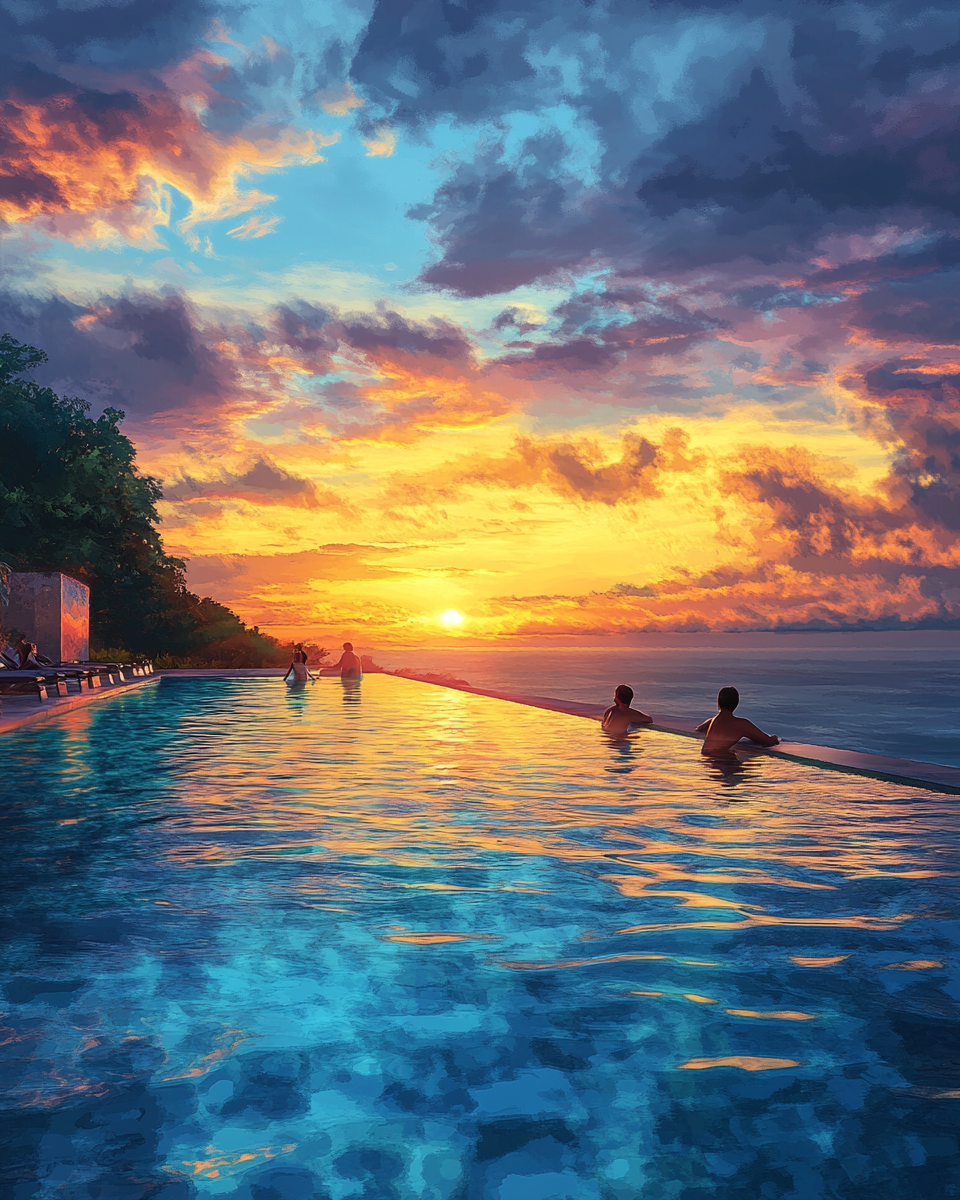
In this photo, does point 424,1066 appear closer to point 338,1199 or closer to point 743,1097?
point 338,1199

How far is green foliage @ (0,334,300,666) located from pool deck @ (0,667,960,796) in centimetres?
1333

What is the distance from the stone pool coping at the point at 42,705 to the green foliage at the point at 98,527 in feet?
48.7

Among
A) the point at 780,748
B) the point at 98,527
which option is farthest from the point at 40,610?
the point at 780,748

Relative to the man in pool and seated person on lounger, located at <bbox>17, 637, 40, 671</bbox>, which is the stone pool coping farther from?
the man in pool

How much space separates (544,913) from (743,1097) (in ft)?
8.79

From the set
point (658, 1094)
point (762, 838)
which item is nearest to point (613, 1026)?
point (658, 1094)

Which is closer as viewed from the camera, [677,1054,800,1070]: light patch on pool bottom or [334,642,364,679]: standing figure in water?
[677,1054,800,1070]: light patch on pool bottom

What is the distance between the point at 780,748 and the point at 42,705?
1520cm

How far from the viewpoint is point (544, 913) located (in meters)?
6.60

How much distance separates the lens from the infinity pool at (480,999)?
3559 millimetres

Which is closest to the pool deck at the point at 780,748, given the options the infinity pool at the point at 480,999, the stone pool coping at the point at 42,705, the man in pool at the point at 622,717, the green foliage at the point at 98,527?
the stone pool coping at the point at 42,705

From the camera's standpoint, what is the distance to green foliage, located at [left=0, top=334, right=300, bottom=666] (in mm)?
40750

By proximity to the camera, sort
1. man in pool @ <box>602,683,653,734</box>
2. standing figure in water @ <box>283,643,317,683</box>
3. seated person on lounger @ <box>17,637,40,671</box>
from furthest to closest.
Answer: standing figure in water @ <box>283,643,317,683</box> < seated person on lounger @ <box>17,637,40,671</box> < man in pool @ <box>602,683,653,734</box>

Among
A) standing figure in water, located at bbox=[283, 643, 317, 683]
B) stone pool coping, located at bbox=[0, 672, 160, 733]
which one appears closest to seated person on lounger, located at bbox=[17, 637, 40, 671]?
stone pool coping, located at bbox=[0, 672, 160, 733]
